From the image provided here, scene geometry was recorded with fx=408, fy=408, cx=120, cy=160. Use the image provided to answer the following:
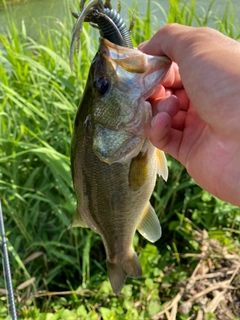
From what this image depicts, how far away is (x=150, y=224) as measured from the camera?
1.83m

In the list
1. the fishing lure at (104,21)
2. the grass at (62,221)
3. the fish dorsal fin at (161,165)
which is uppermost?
the fishing lure at (104,21)

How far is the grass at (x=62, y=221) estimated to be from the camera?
7.99 ft

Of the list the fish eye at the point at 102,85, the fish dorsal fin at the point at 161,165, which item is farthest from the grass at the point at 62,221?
the fish eye at the point at 102,85

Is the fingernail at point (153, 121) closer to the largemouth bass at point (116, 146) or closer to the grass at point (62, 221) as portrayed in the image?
the largemouth bass at point (116, 146)

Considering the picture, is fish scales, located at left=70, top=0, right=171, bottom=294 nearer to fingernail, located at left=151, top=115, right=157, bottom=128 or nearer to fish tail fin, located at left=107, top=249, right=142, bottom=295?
fingernail, located at left=151, top=115, right=157, bottom=128

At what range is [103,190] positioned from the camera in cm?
161

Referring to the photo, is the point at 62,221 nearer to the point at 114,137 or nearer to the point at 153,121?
the point at 114,137

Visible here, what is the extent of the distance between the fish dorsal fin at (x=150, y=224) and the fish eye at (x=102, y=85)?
2.03 ft

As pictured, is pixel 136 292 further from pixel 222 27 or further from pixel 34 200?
pixel 222 27

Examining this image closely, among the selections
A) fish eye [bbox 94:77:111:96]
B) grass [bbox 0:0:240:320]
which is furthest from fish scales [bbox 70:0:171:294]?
grass [bbox 0:0:240:320]

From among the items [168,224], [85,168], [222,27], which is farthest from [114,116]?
[222,27]

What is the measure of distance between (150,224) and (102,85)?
2.34 feet

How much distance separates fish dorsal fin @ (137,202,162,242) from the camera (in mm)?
1811

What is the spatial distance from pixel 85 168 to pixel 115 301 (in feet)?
3.98
